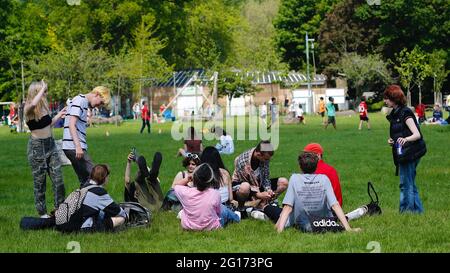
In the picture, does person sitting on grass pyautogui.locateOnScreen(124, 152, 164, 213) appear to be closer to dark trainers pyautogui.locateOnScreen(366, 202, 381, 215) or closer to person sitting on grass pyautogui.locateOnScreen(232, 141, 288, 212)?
person sitting on grass pyautogui.locateOnScreen(232, 141, 288, 212)

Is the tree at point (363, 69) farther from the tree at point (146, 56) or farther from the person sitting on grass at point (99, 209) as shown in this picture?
the person sitting on grass at point (99, 209)

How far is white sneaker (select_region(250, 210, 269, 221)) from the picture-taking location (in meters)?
11.1

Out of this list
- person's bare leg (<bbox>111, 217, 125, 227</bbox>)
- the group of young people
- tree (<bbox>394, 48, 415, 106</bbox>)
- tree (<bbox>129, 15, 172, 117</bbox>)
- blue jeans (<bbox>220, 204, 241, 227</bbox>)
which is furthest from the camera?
tree (<bbox>129, 15, 172, 117</bbox>)

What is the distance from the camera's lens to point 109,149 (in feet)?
87.2

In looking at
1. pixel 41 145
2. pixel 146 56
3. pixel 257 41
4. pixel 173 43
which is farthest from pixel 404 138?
pixel 257 41

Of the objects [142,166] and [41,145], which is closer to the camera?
[41,145]

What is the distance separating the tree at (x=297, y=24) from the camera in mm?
87188

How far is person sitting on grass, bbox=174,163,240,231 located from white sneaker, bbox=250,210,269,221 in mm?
792

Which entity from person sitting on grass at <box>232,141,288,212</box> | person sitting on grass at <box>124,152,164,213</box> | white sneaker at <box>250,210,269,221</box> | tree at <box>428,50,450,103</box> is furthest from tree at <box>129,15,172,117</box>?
white sneaker at <box>250,210,269,221</box>

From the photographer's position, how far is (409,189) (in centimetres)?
1115

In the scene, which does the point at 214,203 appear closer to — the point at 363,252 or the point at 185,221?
the point at 185,221

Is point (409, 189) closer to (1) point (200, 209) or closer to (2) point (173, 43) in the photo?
(1) point (200, 209)

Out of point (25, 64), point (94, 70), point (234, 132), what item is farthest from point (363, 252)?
point (25, 64)

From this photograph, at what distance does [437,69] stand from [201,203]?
65461 millimetres
